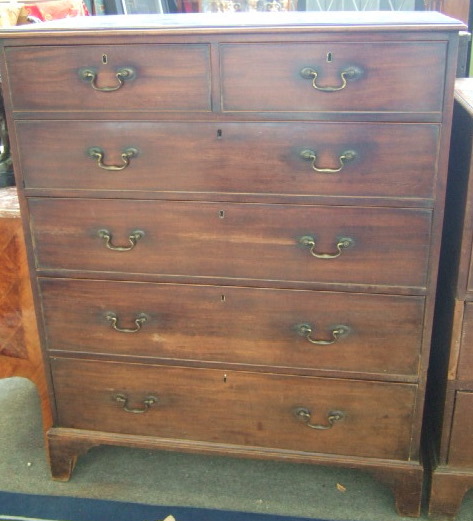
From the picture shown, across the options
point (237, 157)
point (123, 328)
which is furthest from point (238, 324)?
point (237, 157)

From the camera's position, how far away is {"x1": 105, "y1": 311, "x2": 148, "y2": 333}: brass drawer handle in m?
1.45

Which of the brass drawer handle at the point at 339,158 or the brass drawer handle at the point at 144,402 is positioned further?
the brass drawer handle at the point at 144,402

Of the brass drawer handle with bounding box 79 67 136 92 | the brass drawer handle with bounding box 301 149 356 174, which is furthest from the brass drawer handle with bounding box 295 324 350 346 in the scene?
the brass drawer handle with bounding box 79 67 136 92

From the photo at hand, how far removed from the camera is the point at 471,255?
1.28 metres

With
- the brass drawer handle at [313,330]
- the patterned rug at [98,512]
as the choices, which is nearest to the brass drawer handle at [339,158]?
the brass drawer handle at [313,330]

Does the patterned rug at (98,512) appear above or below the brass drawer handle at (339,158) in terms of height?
below

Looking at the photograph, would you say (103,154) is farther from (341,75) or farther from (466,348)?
(466,348)

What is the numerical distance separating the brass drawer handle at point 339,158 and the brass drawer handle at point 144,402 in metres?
0.69

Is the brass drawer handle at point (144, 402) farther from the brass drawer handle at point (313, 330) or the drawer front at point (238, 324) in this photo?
the brass drawer handle at point (313, 330)

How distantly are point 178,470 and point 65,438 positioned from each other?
307mm

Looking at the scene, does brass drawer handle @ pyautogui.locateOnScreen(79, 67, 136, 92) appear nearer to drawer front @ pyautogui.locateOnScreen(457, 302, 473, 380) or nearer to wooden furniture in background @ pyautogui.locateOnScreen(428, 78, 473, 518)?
wooden furniture in background @ pyautogui.locateOnScreen(428, 78, 473, 518)

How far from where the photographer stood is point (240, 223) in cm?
133

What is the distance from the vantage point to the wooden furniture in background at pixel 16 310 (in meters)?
1.51

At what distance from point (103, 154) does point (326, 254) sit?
509 millimetres
